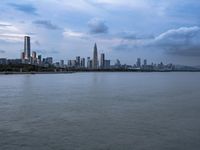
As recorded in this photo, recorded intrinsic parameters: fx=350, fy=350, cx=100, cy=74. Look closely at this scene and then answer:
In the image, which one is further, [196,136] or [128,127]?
[128,127]

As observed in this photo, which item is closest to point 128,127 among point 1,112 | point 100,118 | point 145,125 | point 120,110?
point 145,125

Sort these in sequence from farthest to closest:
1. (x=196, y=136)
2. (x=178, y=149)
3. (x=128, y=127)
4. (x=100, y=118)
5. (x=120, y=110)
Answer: (x=120, y=110)
(x=100, y=118)
(x=128, y=127)
(x=196, y=136)
(x=178, y=149)

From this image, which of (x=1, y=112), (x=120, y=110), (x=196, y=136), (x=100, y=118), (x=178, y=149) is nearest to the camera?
(x=178, y=149)

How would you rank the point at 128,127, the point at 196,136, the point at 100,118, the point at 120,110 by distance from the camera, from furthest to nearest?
the point at 120,110
the point at 100,118
the point at 128,127
the point at 196,136

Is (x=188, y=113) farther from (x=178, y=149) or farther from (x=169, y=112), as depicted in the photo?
(x=178, y=149)

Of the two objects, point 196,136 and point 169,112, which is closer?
point 196,136

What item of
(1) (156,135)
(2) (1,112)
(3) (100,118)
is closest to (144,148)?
(1) (156,135)

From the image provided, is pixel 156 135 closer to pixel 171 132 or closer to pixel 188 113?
pixel 171 132

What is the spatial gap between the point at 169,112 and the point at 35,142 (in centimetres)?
1174

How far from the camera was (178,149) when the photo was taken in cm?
1314

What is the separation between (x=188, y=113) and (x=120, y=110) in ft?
14.7

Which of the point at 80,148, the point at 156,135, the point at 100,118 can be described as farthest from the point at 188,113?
the point at 80,148

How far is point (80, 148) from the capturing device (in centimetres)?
1319

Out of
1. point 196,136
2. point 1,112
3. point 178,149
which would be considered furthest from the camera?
point 1,112
